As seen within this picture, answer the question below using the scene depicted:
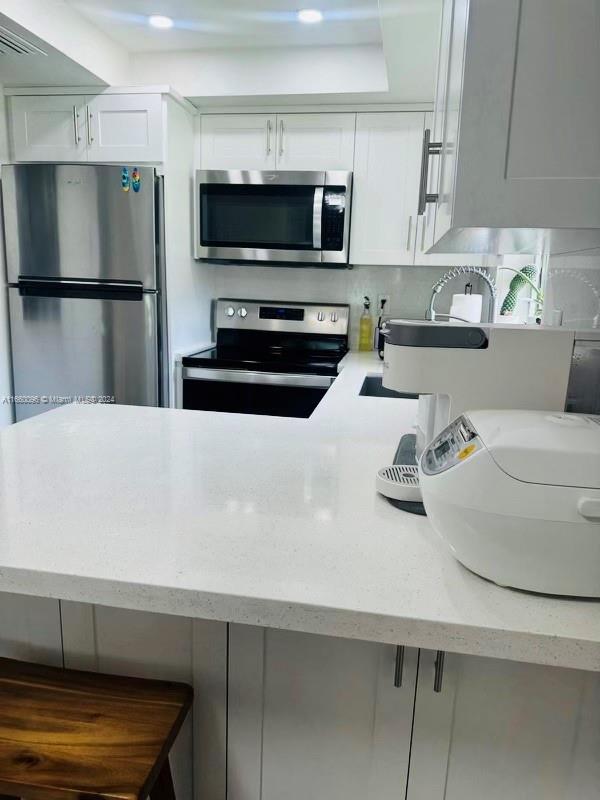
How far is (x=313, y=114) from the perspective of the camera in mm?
2885

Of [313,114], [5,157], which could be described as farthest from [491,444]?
[5,157]

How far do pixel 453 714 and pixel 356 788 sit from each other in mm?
247

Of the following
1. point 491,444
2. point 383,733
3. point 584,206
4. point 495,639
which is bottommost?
point 383,733

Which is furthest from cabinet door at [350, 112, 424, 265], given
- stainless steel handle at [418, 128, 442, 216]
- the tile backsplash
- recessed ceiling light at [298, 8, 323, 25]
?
stainless steel handle at [418, 128, 442, 216]

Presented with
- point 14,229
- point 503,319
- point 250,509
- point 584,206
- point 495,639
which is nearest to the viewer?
point 495,639

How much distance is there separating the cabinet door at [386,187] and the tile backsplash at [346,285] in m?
0.33

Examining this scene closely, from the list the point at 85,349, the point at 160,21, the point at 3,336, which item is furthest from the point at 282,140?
the point at 3,336

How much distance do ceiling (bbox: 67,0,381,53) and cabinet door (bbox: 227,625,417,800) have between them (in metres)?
2.50

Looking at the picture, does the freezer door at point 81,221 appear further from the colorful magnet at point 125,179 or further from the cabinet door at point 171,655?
the cabinet door at point 171,655

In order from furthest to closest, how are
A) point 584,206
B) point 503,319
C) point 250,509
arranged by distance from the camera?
point 503,319, point 250,509, point 584,206

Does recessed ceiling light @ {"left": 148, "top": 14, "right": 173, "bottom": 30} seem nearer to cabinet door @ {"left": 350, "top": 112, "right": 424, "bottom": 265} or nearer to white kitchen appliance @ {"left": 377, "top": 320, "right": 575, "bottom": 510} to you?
cabinet door @ {"left": 350, "top": 112, "right": 424, "bottom": 265}

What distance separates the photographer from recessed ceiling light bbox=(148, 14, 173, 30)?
2.44 meters

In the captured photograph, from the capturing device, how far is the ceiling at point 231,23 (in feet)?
7.61

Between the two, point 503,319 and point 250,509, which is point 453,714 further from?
point 503,319
